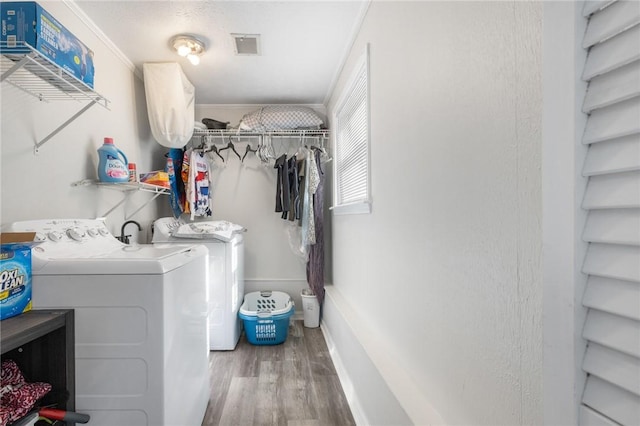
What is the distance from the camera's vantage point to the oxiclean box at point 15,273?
1.00m

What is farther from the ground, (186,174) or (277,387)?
(186,174)

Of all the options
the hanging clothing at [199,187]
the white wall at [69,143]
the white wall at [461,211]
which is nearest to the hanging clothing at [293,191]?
the hanging clothing at [199,187]

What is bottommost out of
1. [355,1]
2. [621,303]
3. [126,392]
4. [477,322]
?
[126,392]

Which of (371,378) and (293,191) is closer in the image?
(371,378)

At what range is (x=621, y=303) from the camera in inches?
19.5

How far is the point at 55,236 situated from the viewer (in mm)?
1372

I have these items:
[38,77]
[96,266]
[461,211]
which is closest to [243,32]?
[38,77]

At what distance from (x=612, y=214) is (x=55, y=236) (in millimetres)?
1808

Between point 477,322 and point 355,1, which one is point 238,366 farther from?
point 355,1

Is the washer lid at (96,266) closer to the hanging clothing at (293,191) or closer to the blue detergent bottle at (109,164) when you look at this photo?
the blue detergent bottle at (109,164)

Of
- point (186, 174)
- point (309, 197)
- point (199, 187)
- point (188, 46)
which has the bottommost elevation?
point (309, 197)

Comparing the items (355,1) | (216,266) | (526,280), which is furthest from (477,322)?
(216,266)

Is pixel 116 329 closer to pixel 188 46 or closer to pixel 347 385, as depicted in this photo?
pixel 347 385

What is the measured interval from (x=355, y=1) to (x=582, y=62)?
5.12ft
